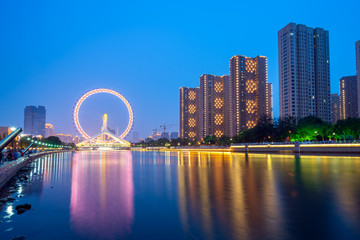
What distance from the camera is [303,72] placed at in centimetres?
13788

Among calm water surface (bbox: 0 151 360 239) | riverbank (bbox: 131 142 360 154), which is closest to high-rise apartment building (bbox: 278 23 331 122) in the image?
riverbank (bbox: 131 142 360 154)

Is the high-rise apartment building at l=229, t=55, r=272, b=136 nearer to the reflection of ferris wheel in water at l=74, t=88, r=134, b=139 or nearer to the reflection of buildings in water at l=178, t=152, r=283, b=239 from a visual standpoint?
the reflection of ferris wheel in water at l=74, t=88, r=134, b=139

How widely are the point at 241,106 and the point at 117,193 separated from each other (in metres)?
173

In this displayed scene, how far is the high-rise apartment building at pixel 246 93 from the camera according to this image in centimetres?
18138

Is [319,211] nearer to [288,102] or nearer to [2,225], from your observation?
[2,225]

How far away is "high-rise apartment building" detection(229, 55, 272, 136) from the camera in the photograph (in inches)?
7141

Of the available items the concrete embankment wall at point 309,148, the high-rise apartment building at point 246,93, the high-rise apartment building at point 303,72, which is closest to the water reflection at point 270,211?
the concrete embankment wall at point 309,148

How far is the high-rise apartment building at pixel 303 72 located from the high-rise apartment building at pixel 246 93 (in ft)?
126

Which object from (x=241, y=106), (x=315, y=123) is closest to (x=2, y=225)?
(x=315, y=123)

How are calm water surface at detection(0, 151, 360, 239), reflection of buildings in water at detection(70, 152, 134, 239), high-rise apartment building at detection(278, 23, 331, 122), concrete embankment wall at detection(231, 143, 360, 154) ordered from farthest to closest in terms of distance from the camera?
high-rise apartment building at detection(278, 23, 331, 122) < concrete embankment wall at detection(231, 143, 360, 154) < reflection of buildings in water at detection(70, 152, 134, 239) < calm water surface at detection(0, 151, 360, 239)

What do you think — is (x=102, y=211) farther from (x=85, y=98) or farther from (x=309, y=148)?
(x=85, y=98)

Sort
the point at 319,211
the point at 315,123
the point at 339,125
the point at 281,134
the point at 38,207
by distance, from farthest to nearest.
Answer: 1. the point at 281,134
2. the point at 315,123
3. the point at 339,125
4. the point at 38,207
5. the point at 319,211

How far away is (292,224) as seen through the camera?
8141 millimetres

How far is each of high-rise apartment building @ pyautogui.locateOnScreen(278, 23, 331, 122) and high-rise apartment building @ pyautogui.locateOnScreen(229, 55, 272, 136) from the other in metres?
38.4
